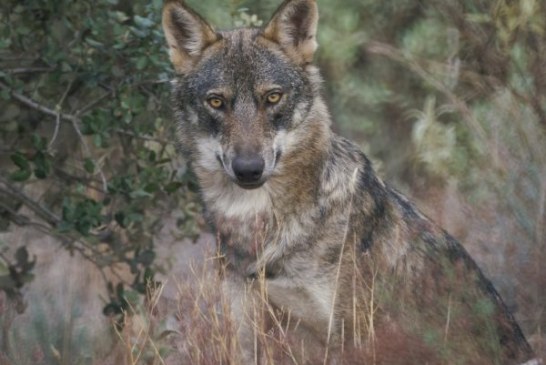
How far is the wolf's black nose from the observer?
5.42 metres

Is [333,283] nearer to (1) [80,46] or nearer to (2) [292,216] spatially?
(2) [292,216]

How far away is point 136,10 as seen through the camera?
6.67 metres

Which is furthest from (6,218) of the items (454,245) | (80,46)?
(454,245)

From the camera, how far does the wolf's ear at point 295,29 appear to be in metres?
5.70

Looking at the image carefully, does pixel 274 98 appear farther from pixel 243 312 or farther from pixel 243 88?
pixel 243 312

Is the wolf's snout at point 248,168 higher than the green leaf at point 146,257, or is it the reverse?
the wolf's snout at point 248,168

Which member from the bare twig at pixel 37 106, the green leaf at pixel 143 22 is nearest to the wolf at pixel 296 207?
the green leaf at pixel 143 22

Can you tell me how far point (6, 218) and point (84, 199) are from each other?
601 millimetres

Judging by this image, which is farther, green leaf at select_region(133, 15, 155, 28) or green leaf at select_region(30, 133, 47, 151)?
green leaf at select_region(30, 133, 47, 151)

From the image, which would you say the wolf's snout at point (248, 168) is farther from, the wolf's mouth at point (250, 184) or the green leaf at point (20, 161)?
the green leaf at point (20, 161)

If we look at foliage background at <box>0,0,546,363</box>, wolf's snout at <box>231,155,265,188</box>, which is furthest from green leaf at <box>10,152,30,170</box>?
wolf's snout at <box>231,155,265,188</box>

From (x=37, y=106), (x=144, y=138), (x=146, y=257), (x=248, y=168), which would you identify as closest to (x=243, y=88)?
(x=248, y=168)

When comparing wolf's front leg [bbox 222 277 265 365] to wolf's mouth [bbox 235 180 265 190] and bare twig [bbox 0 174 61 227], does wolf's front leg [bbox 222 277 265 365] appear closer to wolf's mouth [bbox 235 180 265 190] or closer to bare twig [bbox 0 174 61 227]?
wolf's mouth [bbox 235 180 265 190]

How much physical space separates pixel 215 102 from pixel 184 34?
1.42 ft
